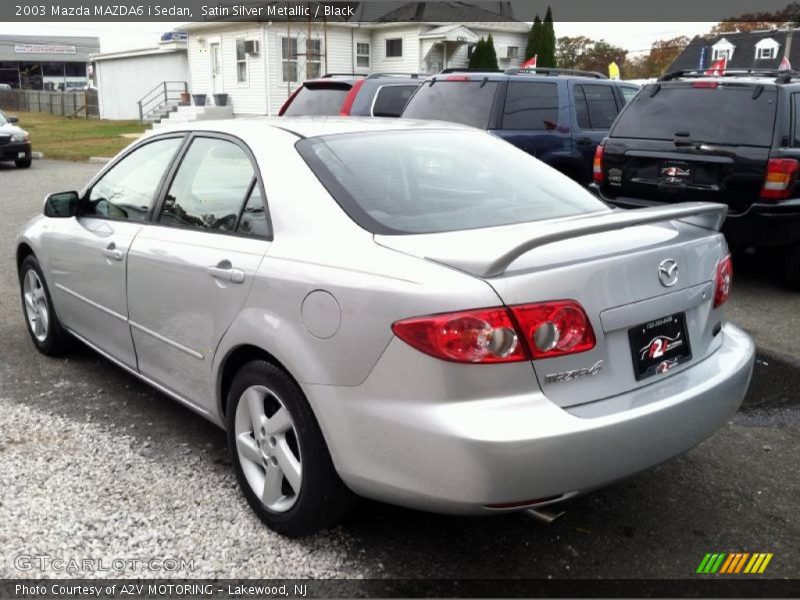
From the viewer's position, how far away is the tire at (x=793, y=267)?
6.86 metres

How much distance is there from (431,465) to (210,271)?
51.8 inches

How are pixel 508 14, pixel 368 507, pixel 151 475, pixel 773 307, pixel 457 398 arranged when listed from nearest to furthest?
pixel 457 398
pixel 368 507
pixel 151 475
pixel 773 307
pixel 508 14

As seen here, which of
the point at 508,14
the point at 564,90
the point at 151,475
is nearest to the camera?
the point at 151,475

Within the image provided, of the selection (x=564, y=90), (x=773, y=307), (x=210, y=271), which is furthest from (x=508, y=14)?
(x=210, y=271)

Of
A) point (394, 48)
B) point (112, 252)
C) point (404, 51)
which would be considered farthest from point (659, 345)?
point (394, 48)

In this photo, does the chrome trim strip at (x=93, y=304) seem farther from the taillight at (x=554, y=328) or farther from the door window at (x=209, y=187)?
the taillight at (x=554, y=328)

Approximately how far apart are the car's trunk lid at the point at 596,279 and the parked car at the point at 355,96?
7998mm

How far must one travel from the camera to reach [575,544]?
3.09 m

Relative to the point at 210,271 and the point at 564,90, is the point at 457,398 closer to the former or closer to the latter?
the point at 210,271

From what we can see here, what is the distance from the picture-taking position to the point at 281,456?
301cm

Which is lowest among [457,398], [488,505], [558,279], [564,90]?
[488,505]

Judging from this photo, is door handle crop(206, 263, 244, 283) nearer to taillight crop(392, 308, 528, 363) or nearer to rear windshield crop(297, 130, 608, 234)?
rear windshield crop(297, 130, 608, 234)

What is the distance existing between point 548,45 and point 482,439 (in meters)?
31.0

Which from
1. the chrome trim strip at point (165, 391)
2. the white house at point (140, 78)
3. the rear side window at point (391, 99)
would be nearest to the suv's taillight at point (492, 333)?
the chrome trim strip at point (165, 391)
